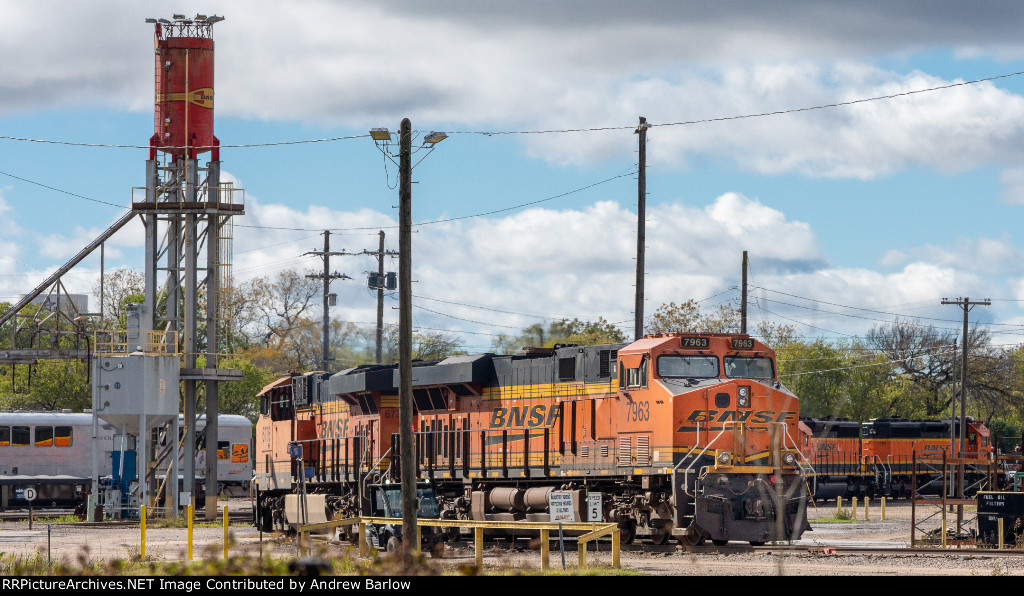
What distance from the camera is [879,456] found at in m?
55.9

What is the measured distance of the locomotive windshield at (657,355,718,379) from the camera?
80.3 ft

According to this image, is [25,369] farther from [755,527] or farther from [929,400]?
[755,527]

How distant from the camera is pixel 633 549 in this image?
24.5 metres

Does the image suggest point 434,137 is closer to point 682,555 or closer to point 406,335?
point 406,335

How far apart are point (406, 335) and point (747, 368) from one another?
691 centimetres

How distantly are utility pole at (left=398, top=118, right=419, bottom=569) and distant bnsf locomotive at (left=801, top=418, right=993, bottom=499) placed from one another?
1329 inches

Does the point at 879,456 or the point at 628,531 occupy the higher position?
the point at 628,531

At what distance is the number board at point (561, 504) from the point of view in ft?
81.5

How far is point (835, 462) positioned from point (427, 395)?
2971cm

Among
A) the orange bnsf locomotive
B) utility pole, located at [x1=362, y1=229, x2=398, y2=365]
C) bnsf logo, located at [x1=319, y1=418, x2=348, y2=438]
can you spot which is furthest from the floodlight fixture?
utility pole, located at [x1=362, y1=229, x2=398, y2=365]

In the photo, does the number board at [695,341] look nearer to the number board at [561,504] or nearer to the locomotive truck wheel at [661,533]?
the locomotive truck wheel at [661,533]

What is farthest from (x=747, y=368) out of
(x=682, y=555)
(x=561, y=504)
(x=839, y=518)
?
(x=839, y=518)

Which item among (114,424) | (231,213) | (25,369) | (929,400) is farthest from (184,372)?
(929,400)

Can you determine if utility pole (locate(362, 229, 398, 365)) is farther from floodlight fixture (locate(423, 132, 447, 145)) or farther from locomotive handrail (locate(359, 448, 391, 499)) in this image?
floodlight fixture (locate(423, 132, 447, 145))
